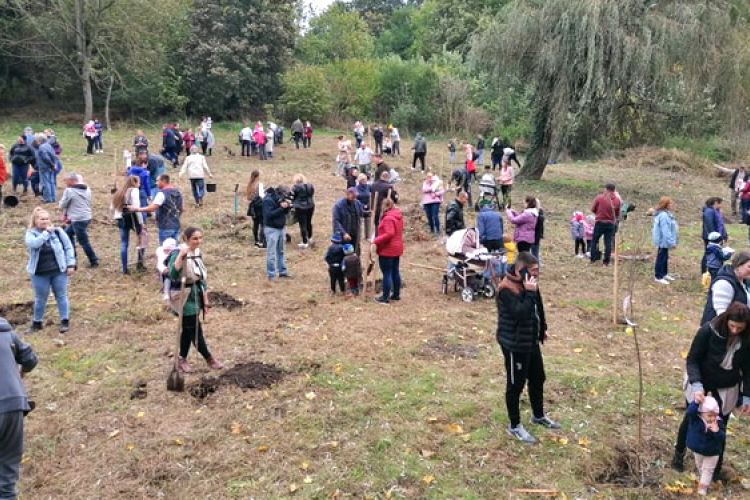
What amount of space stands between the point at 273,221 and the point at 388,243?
2282 mm

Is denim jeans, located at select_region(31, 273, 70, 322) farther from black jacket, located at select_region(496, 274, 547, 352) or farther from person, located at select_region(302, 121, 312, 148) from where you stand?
person, located at select_region(302, 121, 312, 148)

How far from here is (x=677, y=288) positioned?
12719 mm

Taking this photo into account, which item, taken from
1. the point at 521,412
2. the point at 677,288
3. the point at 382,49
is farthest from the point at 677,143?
the point at 382,49

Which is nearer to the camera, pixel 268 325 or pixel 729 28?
pixel 268 325

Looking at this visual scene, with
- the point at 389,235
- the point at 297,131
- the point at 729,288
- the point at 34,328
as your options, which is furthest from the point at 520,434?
the point at 297,131

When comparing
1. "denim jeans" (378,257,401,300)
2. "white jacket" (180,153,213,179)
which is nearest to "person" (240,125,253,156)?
"white jacket" (180,153,213,179)

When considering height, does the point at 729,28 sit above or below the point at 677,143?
above

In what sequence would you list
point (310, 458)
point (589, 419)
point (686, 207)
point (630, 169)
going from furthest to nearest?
point (630, 169), point (686, 207), point (589, 419), point (310, 458)

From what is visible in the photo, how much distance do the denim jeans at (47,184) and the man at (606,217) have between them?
12915 mm

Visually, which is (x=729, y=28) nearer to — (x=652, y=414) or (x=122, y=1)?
(x=652, y=414)

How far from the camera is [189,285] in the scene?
7.31 m

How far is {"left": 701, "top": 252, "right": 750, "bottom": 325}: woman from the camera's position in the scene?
5926 millimetres

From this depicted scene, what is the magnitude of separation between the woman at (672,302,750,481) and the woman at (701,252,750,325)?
0.41m

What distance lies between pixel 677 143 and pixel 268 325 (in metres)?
30.2
